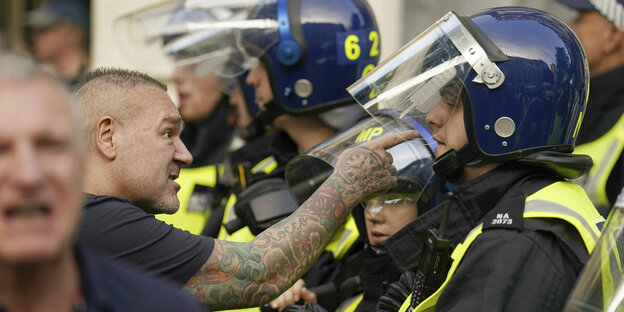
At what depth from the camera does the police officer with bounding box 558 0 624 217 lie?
4270 mm

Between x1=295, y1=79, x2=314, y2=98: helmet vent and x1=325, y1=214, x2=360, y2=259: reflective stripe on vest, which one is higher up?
x1=295, y1=79, x2=314, y2=98: helmet vent

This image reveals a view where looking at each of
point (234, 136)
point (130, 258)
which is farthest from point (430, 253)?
point (234, 136)

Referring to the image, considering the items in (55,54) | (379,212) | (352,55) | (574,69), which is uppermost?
(574,69)

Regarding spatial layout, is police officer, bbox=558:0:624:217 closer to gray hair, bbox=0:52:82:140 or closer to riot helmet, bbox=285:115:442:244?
riot helmet, bbox=285:115:442:244

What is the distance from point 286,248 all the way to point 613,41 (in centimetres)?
265

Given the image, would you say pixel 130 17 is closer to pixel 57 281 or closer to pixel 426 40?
pixel 426 40

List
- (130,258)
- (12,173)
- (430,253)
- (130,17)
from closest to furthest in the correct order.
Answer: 1. (12,173)
2. (130,258)
3. (430,253)
4. (130,17)

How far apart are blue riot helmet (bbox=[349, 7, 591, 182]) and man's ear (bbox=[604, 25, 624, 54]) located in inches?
78.0

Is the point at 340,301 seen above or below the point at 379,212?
below

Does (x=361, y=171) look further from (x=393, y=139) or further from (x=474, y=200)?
(x=474, y=200)

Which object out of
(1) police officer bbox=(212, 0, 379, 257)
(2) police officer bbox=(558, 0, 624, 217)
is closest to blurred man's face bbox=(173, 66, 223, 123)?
(1) police officer bbox=(212, 0, 379, 257)

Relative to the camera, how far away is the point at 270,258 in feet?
8.96

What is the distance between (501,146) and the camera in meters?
2.78

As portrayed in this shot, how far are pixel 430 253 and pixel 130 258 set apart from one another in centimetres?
84
